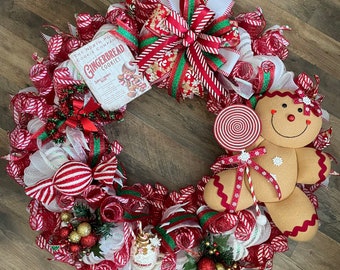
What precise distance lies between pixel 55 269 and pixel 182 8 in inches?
37.9

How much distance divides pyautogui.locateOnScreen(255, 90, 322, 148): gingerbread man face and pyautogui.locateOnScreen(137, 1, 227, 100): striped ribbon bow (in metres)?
0.16

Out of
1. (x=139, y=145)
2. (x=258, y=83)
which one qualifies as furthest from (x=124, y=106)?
(x=258, y=83)

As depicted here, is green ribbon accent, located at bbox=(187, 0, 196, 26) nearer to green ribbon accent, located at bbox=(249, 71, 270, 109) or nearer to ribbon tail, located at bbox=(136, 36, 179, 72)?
ribbon tail, located at bbox=(136, 36, 179, 72)

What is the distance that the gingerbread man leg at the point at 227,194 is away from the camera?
1.20m

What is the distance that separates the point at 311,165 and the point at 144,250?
544mm

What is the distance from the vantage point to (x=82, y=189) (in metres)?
1.19

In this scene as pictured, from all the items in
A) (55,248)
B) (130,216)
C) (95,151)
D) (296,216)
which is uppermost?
(296,216)

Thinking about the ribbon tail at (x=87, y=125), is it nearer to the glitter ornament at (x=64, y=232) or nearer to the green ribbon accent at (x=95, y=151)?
the green ribbon accent at (x=95, y=151)

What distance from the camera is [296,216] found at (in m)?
1.18

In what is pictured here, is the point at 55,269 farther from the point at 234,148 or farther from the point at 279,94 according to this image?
the point at 279,94

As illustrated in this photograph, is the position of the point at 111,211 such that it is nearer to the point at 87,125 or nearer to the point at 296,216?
the point at 87,125

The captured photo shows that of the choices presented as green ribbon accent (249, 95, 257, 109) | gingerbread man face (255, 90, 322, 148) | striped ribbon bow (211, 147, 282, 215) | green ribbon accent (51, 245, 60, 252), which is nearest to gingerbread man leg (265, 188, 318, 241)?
striped ribbon bow (211, 147, 282, 215)

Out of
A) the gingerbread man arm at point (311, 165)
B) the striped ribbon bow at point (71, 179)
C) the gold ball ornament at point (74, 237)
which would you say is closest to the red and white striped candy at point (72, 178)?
the striped ribbon bow at point (71, 179)

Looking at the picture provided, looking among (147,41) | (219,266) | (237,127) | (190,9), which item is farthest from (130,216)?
(190,9)
